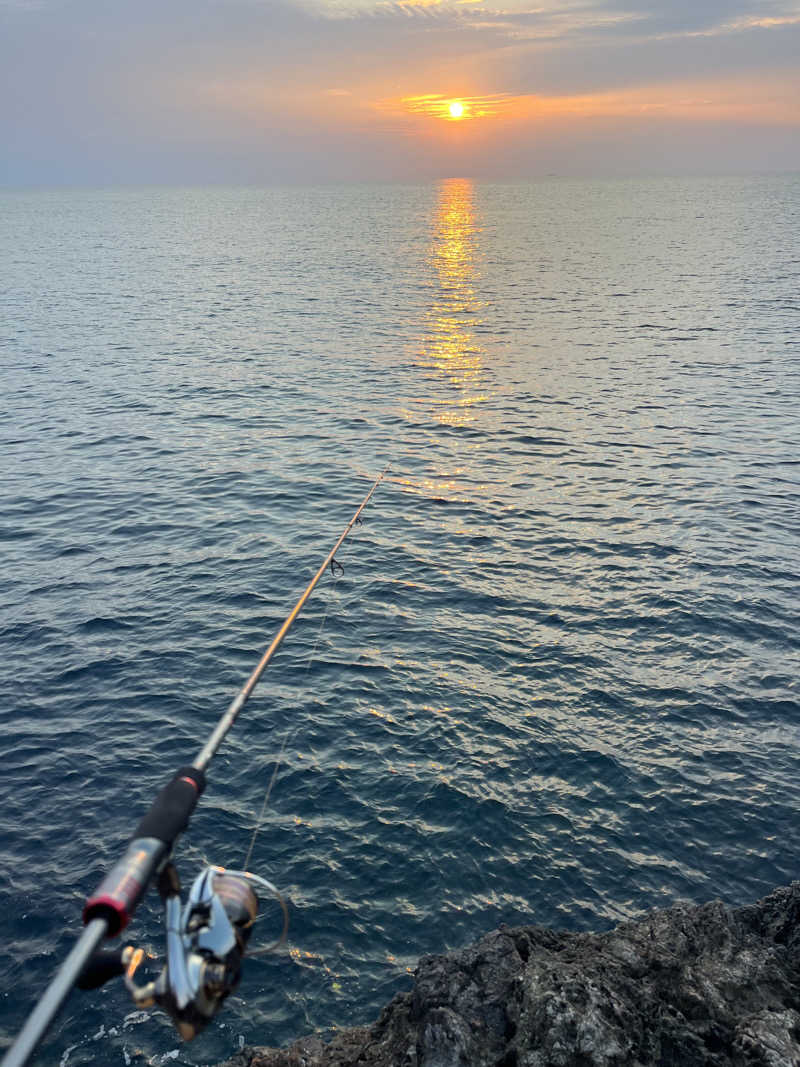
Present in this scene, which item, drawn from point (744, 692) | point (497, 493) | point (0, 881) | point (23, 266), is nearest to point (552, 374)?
point (497, 493)

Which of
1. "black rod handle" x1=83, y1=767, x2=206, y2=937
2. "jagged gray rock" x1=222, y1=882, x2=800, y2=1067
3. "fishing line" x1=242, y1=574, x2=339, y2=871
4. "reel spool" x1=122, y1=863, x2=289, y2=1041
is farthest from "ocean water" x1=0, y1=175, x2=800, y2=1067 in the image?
"black rod handle" x1=83, y1=767, x2=206, y2=937

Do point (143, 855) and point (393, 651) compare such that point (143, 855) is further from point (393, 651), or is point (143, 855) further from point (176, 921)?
point (393, 651)

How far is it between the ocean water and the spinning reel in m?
6.43

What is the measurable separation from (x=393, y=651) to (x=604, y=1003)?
482 inches

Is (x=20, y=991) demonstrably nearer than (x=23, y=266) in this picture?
Yes

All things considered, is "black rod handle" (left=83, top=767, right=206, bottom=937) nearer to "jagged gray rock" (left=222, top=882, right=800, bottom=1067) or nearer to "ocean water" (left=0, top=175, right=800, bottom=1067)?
"jagged gray rock" (left=222, top=882, right=800, bottom=1067)

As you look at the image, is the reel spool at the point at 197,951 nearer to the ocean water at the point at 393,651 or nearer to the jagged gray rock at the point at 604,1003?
the jagged gray rock at the point at 604,1003

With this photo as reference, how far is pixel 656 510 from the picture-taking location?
97.3 ft

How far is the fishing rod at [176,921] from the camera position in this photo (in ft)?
16.7

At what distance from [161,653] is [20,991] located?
9.81 metres

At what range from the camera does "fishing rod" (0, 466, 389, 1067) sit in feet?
16.7

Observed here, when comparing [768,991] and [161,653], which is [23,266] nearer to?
[161,653]

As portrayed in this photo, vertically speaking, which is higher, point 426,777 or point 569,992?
point 569,992

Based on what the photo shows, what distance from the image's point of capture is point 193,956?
583cm
